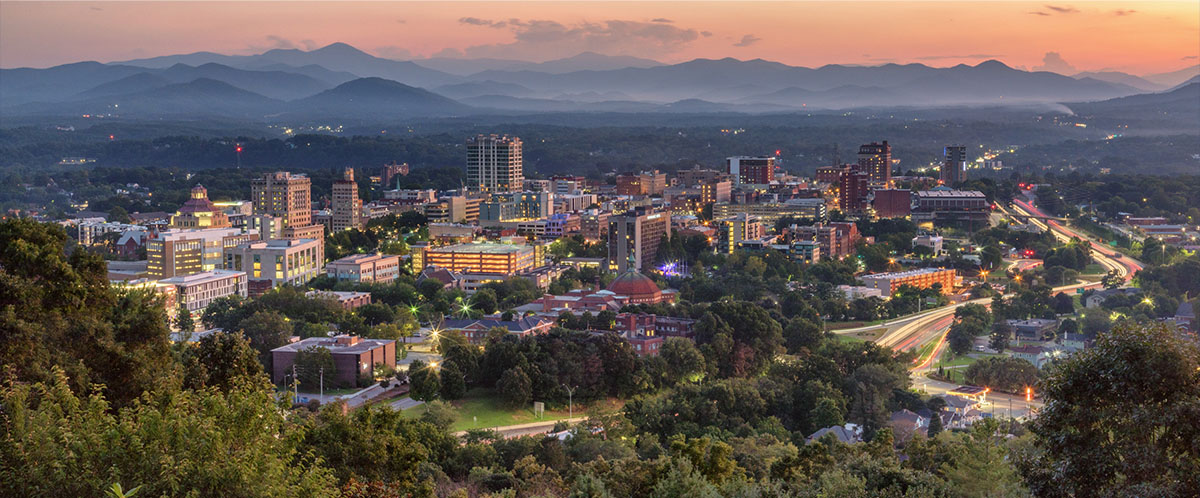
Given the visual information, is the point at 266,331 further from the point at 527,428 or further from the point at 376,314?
the point at 527,428

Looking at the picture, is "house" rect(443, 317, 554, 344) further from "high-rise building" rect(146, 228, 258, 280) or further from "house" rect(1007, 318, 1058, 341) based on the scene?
"high-rise building" rect(146, 228, 258, 280)

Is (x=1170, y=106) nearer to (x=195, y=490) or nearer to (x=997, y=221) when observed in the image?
(x=997, y=221)

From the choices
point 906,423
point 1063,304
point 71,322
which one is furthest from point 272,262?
point 71,322

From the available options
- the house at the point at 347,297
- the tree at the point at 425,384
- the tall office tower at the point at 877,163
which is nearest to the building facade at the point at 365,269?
the house at the point at 347,297

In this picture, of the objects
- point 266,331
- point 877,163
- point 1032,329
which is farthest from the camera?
point 877,163

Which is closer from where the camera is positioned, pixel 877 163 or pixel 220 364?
pixel 220 364

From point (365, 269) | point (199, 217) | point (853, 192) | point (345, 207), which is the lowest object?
point (365, 269)
